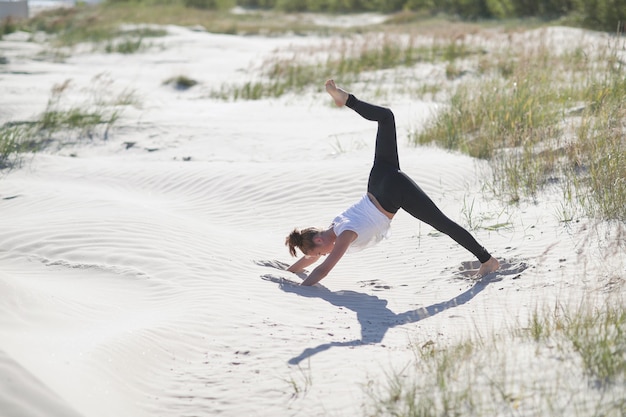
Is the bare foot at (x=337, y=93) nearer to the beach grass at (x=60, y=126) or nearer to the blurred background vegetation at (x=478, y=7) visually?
the blurred background vegetation at (x=478, y=7)

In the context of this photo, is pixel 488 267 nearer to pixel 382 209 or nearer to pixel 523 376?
pixel 382 209

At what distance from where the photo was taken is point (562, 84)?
12.2m

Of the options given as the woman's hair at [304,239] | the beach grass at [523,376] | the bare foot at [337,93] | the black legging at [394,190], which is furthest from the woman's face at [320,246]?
the beach grass at [523,376]

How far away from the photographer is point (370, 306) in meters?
5.94

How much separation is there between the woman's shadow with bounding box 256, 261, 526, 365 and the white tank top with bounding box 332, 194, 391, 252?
0.44 m

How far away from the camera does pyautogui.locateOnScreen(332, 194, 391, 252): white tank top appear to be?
20.4 ft

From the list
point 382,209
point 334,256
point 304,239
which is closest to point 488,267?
point 382,209

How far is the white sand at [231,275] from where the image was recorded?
437 centimetres

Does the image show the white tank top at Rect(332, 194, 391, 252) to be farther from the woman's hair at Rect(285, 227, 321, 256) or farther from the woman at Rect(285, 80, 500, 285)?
the woman's hair at Rect(285, 227, 321, 256)

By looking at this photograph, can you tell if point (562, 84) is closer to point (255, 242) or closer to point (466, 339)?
point (255, 242)

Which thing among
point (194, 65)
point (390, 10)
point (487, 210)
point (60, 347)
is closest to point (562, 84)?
point (487, 210)

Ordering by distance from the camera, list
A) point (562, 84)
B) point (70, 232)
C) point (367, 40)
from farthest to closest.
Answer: point (367, 40) → point (562, 84) → point (70, 232)

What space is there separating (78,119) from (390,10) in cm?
3136

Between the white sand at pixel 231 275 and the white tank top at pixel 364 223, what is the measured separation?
0.45 m
